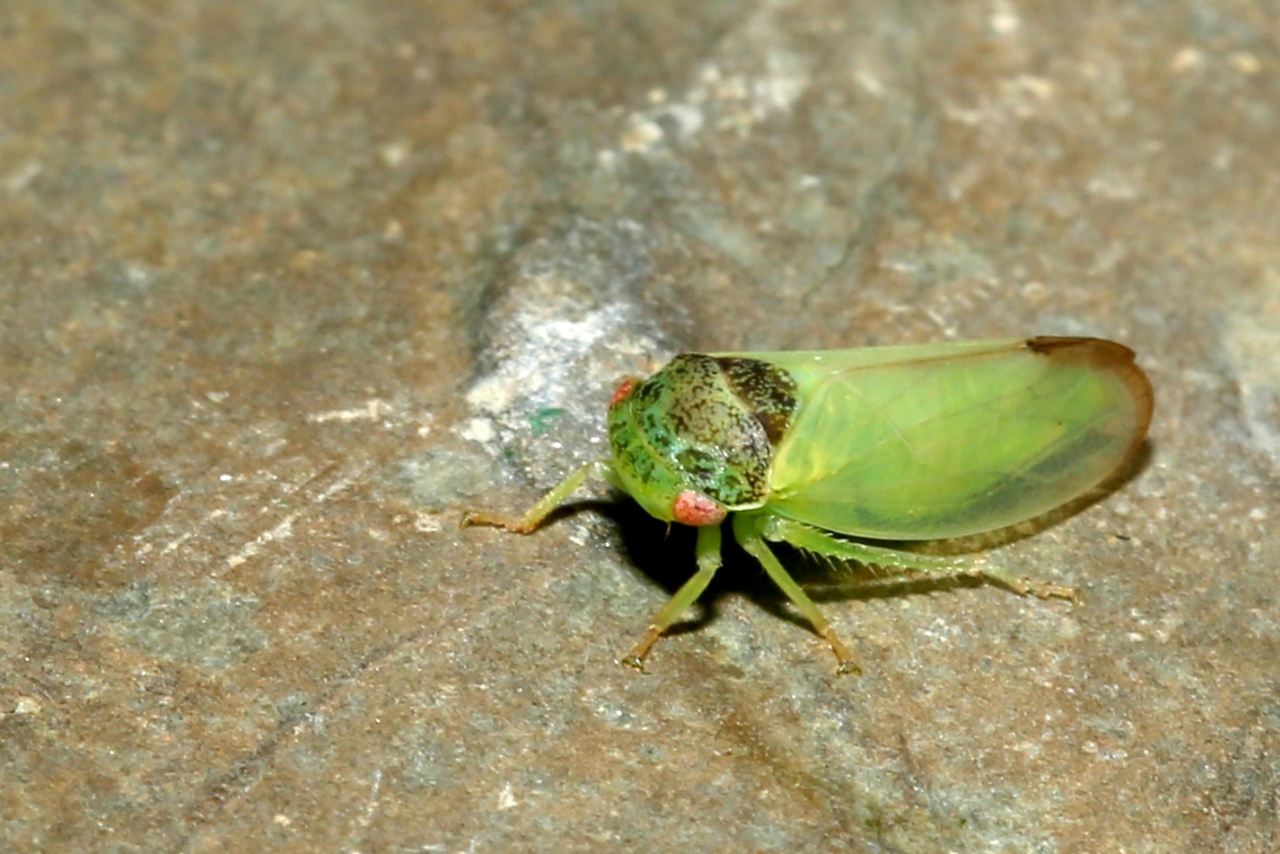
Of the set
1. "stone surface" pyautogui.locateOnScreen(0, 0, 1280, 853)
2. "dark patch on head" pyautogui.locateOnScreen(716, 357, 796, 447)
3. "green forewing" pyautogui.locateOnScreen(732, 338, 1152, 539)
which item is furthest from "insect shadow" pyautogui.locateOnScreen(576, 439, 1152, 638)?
"dark patch on head" pyautogui.locateOnScreen(716, 357, 796, 447)

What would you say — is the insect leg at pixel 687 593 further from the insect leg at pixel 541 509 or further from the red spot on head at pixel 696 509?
the insect leg at pixel 541 509

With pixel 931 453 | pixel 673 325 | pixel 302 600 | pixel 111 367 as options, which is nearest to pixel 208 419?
pixel 111 367

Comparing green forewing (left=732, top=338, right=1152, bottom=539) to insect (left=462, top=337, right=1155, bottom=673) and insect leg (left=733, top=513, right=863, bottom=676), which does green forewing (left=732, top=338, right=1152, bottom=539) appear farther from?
insect leg (left=733, top=513, right=863, bottom=676)

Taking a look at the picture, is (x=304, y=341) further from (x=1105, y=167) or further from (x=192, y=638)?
(x=1105, y=167)

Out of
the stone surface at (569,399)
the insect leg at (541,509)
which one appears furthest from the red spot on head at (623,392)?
the stone surface at (569,399)

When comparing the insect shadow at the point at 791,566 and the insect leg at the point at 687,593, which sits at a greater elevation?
the insect leg at the point at 687,593

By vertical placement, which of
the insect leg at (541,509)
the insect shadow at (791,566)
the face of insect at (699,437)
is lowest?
the insect shadow at (791,566)
